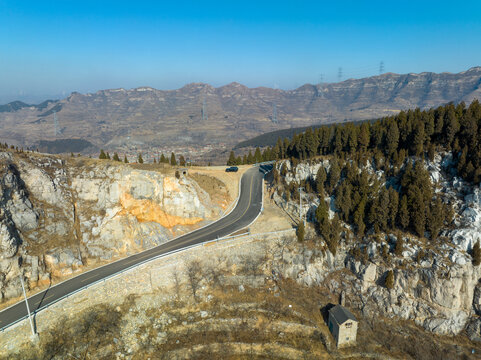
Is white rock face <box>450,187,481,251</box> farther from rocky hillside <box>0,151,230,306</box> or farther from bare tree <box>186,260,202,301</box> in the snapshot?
rocky hillside <box>0,151,230,306</box>

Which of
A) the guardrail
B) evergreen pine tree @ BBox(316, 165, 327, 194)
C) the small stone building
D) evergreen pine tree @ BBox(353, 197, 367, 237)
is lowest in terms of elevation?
the small stone building

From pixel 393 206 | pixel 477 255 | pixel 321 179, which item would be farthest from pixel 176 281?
pixel 477 255

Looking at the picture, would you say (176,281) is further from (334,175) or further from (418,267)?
(418,267)

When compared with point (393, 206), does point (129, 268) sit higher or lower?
lower

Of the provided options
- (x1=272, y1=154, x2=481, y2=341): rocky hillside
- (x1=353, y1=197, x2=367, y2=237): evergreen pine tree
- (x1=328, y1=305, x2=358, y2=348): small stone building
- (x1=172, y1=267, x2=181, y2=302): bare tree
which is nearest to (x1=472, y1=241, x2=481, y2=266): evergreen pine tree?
(x1=272, y1=154, x2=481, y2=341): rocky hillside

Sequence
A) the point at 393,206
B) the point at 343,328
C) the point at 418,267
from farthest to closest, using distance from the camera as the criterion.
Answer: the point at 393,206
the point at 418,267
the point at 343,328

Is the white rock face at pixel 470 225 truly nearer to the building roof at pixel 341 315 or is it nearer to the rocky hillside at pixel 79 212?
the building roof at pixel 341 315

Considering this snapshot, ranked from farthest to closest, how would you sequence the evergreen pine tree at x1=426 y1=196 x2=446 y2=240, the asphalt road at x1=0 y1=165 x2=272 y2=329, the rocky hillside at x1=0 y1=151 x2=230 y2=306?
1. the evergreen pine tree at x1=426 y1=196 x2=446 y2=240
2. the rocky hillside at x1=0 y1=151 x2=230 y2=306
3. the asphalt road at x1=0 y1=165 x2=272 y2=329
